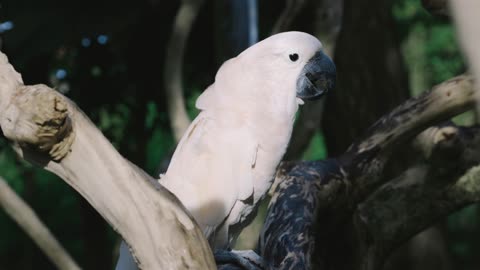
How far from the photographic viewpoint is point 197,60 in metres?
3.62

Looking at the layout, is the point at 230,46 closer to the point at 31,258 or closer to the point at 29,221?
the point at 29,221

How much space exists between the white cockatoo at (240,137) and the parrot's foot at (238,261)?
0.10 meters

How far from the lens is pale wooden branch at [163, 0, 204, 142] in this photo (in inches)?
112

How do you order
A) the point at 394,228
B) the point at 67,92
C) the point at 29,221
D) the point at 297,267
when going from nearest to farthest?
the point at 297,267 < the point at 394,228 < the point at 29,221 < the point at 67,92

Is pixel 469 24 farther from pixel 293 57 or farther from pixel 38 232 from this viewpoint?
pixel 38 232

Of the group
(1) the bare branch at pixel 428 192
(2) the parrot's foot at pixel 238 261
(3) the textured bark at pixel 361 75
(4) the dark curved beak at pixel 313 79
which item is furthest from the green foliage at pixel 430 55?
(2) the parrot's foot at pixel 238 261

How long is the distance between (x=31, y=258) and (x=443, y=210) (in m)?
3.24

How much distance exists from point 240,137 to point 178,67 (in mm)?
1290

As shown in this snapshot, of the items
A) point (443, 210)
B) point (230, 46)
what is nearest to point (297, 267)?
point (443, 210)

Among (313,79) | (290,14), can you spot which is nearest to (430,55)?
(290,14)

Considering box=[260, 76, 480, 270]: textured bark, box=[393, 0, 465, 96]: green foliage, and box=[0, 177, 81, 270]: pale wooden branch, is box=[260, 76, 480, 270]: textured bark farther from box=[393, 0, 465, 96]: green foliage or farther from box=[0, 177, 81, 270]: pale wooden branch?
box=[393, 0, 465, 96]: green foliage

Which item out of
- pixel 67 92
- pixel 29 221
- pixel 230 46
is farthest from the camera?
pixel 67 92

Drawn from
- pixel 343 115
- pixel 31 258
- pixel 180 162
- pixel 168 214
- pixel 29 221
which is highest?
pixel 168 214

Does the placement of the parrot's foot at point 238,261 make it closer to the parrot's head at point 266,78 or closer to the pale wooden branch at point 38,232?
the parrot's head at point 266,78
